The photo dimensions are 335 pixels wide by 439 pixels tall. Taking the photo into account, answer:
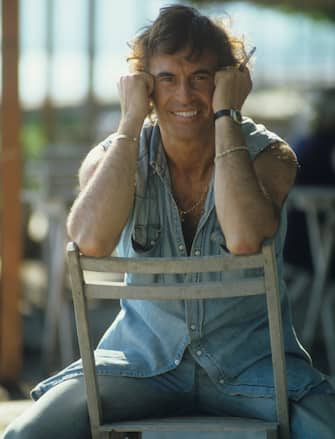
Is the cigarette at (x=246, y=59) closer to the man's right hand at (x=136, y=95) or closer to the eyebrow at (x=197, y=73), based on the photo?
the eyebrow at (x=197, y=73)

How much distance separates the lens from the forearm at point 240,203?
2316 mm

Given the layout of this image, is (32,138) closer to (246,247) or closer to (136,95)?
(136,95)

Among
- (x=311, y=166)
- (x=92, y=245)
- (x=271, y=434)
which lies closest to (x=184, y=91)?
(x=92, y=245)

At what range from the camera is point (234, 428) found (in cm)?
228

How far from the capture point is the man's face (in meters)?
2.61

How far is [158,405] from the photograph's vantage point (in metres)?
2.47

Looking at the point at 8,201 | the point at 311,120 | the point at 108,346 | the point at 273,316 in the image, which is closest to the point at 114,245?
the point at 108,346

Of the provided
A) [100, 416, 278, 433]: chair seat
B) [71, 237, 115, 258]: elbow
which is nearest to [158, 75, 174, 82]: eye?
[71, 237, 115, 258]: elbow

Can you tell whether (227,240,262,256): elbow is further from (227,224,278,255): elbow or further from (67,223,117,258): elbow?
(67,223,117,258): elbow

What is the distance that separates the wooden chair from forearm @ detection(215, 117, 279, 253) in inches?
4.1

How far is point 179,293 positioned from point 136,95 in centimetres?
65

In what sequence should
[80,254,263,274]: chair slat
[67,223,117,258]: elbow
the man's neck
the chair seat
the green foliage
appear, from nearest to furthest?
[80,254,263,274]: chair slat → the chair seat → [67,223,117,258]: elbow → the man's neck → the green foliage

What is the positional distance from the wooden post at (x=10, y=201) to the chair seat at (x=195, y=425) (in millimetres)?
2858

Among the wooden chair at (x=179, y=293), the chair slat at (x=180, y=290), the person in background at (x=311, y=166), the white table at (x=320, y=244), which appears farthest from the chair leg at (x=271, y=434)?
the person in background at (x=311, y=166)
